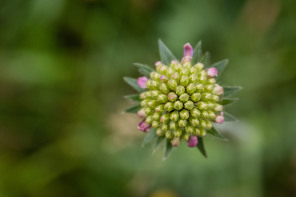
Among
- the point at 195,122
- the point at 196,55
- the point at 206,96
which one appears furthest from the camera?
the point at 196,55

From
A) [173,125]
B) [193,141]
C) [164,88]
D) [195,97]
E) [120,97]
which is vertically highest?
[120,97]

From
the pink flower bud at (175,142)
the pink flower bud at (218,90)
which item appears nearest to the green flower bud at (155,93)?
the pink flower bud at (175,142)

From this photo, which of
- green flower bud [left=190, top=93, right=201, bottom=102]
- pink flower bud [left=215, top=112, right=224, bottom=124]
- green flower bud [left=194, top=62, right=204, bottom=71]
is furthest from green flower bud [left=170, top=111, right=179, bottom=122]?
green flower bud [left=194, top=62, right=204, bottom=71]

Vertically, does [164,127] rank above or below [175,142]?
above

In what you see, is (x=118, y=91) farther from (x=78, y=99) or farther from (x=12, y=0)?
(x=12, y=0)

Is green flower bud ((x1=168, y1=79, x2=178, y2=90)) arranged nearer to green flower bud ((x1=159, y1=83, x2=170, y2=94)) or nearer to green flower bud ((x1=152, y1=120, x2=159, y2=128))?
green flower bud ((x1=159, y1=83, x2=170, y2=94))

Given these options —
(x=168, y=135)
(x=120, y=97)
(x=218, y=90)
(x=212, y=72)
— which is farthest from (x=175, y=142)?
(x=120, y=97)

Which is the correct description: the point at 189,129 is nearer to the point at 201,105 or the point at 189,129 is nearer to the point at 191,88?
the point at 201,105
